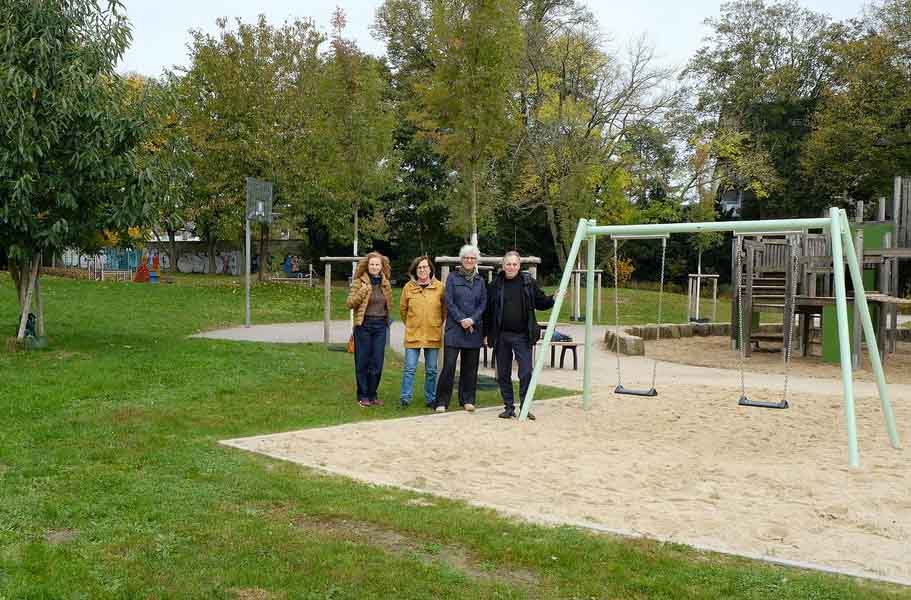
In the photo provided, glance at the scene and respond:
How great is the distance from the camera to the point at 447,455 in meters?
7.34

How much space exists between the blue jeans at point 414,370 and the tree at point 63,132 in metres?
5.29

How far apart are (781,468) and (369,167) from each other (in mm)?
24075

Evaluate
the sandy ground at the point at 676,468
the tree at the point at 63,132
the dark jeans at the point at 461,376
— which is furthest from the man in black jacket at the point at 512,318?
the tree at the point at 63,132

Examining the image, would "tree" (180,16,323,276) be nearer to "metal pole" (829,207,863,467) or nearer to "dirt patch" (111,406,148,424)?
"dirt patch" (111,406,148,424)

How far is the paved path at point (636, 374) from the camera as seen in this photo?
500 inches

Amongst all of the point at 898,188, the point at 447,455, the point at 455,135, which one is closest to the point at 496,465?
the point at 447,455

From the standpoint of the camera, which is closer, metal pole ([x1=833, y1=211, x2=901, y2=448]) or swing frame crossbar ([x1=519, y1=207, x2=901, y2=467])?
swing frame crossbar ([x1=519, y1=207, x2=901, y2=467])

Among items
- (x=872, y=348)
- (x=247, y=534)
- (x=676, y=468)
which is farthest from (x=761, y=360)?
(x=247, y=534)

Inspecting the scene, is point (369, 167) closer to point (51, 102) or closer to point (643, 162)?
point (643, 162)

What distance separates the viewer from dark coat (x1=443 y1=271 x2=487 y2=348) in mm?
9562

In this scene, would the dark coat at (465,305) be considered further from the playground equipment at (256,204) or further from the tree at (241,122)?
the tree at (241,122)

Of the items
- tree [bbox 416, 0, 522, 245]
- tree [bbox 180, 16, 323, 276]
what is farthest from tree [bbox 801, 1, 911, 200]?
tree [bbox 180, 16, 323, 276]

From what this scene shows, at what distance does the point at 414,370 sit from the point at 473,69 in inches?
566

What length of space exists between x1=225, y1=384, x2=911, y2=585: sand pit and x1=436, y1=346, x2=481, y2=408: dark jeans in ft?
0.98
